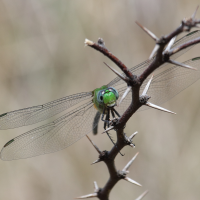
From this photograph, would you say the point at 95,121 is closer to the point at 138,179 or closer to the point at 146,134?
the point at 146,134

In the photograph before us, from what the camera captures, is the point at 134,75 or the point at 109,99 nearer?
the point at 134,75

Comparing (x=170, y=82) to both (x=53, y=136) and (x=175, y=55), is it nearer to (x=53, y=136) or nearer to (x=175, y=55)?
(x=175, y=55)

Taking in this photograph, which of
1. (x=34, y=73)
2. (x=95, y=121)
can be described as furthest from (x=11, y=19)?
(x=95, y=121)

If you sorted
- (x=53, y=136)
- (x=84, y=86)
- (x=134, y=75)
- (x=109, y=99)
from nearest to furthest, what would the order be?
(x=134, y=75) < (x=109, y=99) < (x=53, y=136) < (x=84, y=86)

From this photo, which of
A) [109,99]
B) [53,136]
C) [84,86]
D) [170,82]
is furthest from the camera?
[84,86]

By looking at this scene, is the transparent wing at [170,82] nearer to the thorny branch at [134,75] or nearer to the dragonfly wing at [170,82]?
the dragonfly wing at [170,82]

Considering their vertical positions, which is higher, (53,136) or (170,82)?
(170,82)

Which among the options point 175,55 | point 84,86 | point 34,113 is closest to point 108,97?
point 175,55

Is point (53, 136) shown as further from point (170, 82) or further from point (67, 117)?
point (170, 82)

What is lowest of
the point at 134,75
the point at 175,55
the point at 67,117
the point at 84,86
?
the point at 84,86
